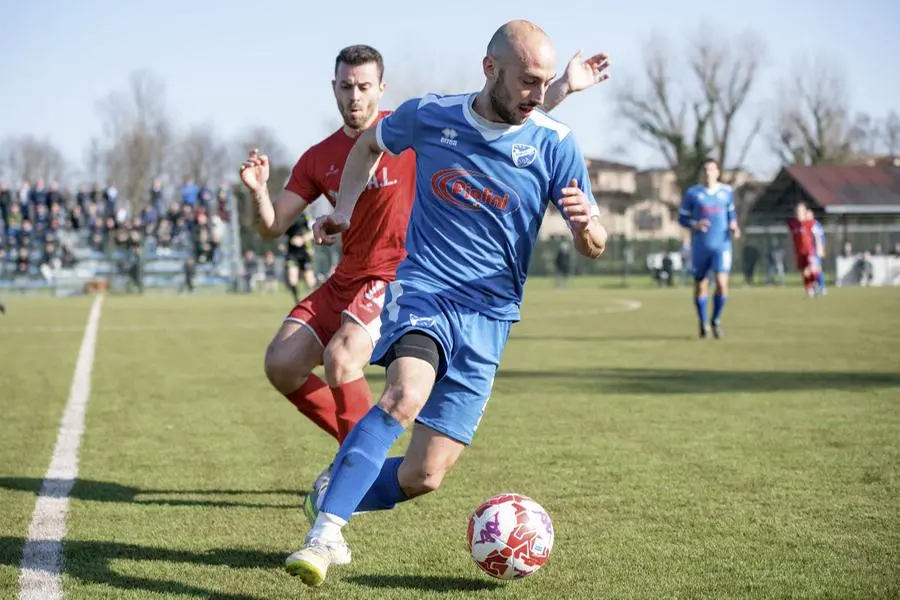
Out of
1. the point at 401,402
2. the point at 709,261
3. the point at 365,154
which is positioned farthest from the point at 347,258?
the point at 709,261

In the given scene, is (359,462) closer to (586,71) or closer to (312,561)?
(312,561)

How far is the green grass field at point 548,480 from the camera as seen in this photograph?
438 centimetres

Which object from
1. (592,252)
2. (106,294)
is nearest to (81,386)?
(592,252)

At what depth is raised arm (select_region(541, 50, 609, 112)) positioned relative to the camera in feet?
17.9

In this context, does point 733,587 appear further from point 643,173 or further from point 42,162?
point 643,173

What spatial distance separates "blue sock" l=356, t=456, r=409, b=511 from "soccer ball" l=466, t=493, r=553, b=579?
354 mm

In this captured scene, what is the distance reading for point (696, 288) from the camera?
1634 cm

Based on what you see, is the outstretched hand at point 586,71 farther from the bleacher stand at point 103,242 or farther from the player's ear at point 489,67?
the bleacher stand at point 103,242

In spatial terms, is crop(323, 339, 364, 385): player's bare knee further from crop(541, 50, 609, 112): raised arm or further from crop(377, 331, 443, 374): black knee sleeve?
crop(541, 50, 609, 112): raised arm

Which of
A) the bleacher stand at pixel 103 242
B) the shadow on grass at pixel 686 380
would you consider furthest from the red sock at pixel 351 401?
the bleacher stand at pixel 103 242

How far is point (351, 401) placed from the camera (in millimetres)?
5797

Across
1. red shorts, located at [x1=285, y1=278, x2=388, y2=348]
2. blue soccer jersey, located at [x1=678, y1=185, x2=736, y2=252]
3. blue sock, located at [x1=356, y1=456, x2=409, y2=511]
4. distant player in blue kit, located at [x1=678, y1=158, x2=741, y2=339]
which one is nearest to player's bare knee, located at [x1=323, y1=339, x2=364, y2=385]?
red shorts, located at [x1=285, y1=278, x2=388, y2=348]

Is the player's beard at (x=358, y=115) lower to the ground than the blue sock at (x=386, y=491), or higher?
higher

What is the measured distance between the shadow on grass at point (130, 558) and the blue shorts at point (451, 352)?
0.95 m
